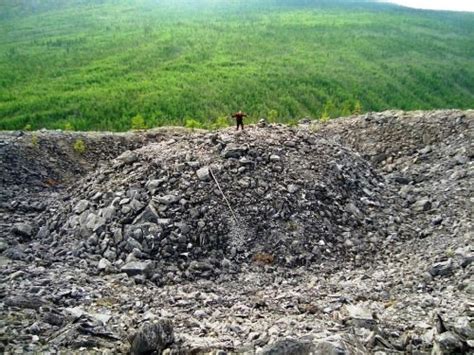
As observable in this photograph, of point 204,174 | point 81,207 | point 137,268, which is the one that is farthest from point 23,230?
point 204,174

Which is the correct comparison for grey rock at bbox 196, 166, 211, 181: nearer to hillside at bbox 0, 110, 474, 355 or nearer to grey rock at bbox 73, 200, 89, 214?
hillside at bbox 0, 110, 474, 355

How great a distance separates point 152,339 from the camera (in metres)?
6.48

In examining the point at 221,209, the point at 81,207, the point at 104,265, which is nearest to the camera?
the point at 104,265

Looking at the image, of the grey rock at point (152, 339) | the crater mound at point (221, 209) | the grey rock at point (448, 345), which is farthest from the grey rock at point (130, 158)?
Answer: the grey rock at point (448, 345)

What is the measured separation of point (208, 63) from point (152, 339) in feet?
130

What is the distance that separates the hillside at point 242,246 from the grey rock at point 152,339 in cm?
2

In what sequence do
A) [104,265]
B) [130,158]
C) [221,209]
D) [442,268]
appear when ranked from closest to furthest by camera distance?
[442,268], [104,265], [221,209], [130,158]

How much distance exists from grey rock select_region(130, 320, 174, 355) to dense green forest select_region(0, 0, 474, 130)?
15435 mm

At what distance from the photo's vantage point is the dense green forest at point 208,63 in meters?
32.2

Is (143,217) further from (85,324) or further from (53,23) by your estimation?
(53,23)

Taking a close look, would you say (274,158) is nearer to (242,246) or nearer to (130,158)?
(242,246)

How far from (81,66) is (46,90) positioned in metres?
8.12

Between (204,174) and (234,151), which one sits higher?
(234,151)

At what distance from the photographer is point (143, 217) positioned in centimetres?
952
